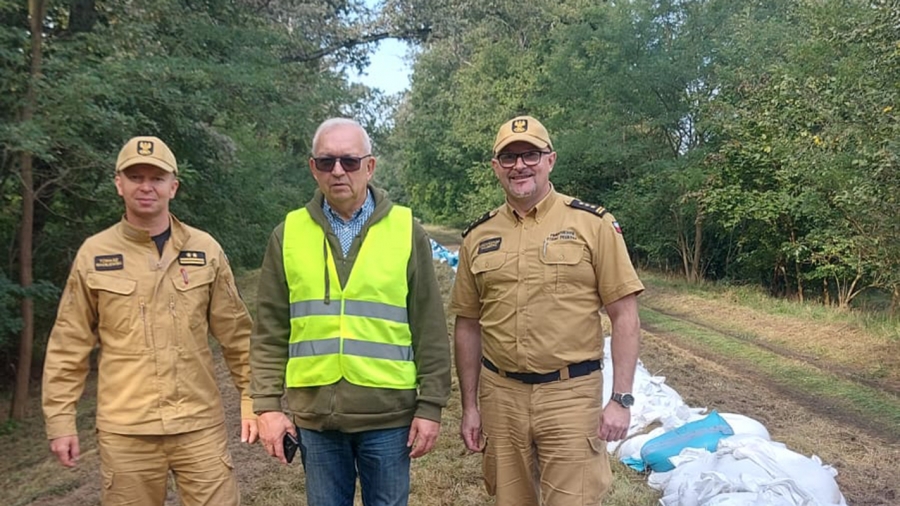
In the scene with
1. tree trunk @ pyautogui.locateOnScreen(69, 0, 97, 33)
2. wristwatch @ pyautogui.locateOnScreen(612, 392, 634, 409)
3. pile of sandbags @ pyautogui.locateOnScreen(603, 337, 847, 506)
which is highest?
tree trunk @ pyautogui.locateOnScreen(69, 0, 97, 33)

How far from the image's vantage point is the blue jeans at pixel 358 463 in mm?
2432

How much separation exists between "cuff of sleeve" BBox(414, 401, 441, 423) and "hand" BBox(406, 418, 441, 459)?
12mm

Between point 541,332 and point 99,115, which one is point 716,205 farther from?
point 541,332

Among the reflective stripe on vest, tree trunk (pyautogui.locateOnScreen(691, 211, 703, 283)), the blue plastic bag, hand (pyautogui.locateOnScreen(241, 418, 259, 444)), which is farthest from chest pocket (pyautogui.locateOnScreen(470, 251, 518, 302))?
tree trunk (pyautogui.locateOnScreen(691, 211, 703, 283))

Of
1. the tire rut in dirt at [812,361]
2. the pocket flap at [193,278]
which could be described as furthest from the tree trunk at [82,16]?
the tire rut in dirt at [812,361]

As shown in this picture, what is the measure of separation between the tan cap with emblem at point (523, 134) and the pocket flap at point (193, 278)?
1226mm

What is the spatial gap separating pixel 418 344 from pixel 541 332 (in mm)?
470

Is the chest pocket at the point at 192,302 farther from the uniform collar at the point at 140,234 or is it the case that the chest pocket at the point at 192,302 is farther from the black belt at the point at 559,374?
the black belt at the point at 559,374

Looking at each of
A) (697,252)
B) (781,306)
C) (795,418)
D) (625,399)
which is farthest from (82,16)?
(697,252)

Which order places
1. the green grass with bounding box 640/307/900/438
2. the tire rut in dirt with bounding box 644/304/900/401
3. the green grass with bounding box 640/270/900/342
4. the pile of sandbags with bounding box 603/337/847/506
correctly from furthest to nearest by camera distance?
1. the green grass with bounding box 640/270/900/342
2. the tire rut in dirt with bounding box 644/304/900/401
3. the green grass with bounding box 640/307/900/438
4. the pile of sandbags with bounding box 603/337/847/506

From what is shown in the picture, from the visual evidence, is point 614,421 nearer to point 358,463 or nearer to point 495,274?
point 495,274

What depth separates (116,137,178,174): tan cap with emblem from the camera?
2.62m

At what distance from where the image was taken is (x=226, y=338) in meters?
2.83

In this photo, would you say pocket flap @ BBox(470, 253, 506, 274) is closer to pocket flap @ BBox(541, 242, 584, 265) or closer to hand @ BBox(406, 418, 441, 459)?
pocket flap @ BBox(541, 242, 584, 265)
